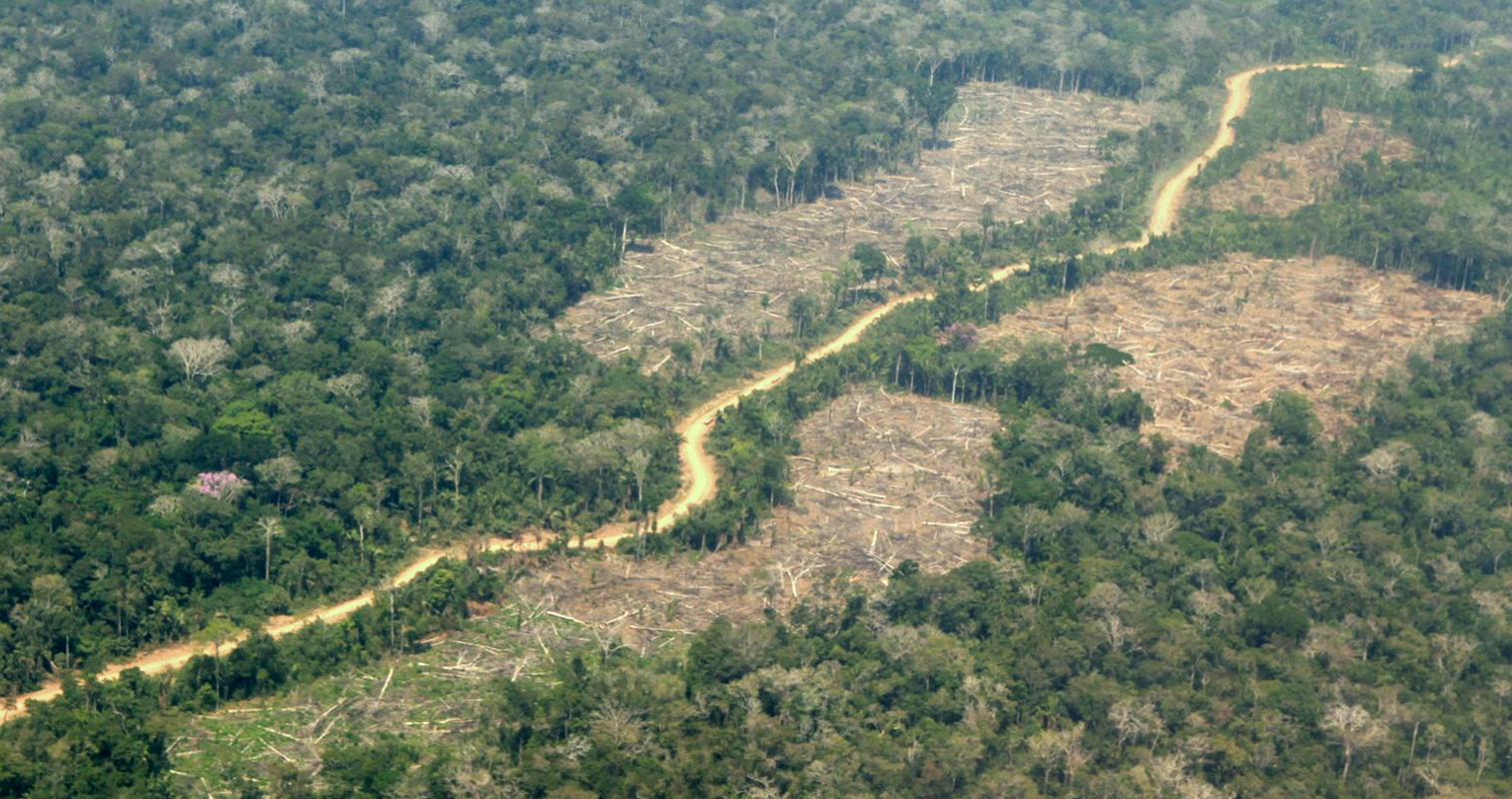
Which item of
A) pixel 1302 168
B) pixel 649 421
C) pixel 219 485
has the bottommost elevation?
pixel 649 421

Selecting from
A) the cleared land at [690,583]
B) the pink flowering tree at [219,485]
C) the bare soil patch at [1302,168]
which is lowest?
the cleared land at [690,583]

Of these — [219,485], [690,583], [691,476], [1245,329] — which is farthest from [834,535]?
[1245,329]

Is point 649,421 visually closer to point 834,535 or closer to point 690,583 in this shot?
point 834,535

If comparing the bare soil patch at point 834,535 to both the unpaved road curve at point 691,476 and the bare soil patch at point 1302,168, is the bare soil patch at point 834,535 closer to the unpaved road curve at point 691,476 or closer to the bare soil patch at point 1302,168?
the unpaved road curve at point 691,476

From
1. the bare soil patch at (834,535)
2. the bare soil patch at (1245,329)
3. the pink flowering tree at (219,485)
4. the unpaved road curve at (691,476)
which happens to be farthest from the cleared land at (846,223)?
the pink flowering tree at (219,485)

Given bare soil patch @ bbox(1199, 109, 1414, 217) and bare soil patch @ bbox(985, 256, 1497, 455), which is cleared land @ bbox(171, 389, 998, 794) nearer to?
bare soil patch @ bbox(985, 256, 1497, 455)

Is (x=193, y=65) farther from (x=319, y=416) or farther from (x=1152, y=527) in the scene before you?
(x=1152, y=527)

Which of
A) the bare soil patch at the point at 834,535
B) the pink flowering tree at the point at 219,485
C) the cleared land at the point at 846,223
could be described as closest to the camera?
the bare soil patch at the point at 834,535
